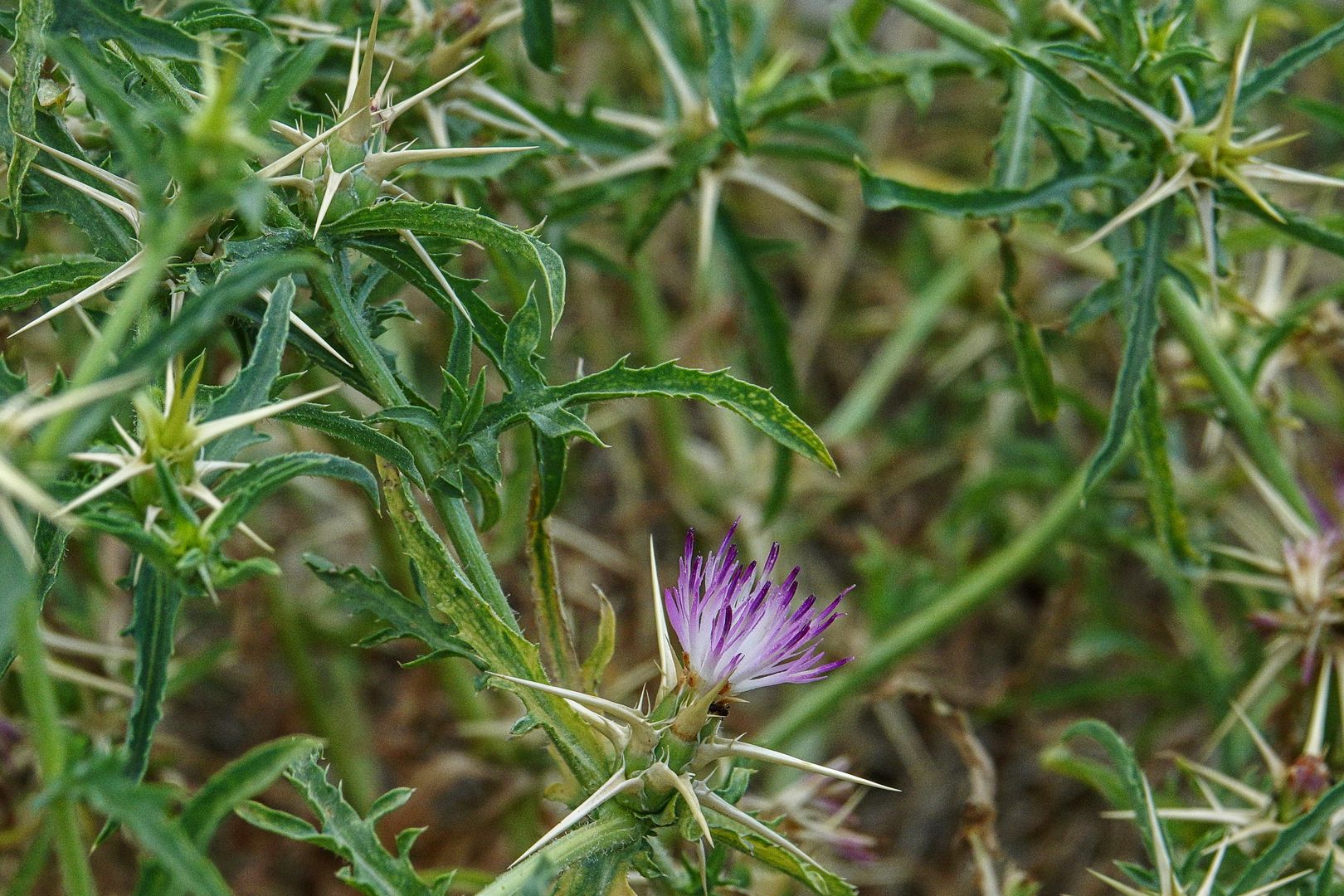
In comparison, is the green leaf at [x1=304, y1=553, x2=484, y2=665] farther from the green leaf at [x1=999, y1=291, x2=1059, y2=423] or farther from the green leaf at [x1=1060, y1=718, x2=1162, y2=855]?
the green leaf at [x1=999, y1=291, x2=1059, y2=423]

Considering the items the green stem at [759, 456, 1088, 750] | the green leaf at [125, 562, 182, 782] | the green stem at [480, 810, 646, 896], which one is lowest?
the green stem at [759, 456, 1088, 750]

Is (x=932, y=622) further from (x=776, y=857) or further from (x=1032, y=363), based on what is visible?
(x=776, y=857)

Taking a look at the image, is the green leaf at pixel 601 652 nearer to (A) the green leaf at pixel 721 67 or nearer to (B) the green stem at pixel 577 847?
(B) the green stem at pixel 577 847

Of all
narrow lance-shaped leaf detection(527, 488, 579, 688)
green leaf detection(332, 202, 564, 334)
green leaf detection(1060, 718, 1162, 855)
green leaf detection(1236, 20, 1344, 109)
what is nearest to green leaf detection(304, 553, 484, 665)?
narrow lance-shaped leaf detection(527, 488, 579, 688)

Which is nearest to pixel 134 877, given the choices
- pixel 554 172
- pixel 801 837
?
pixel 801 837

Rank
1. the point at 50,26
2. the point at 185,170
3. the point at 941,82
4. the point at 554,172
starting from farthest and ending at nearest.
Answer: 1. the point at 941,82
2. the point at 554,172
3. the point at 50,26
4. the point at 185,170

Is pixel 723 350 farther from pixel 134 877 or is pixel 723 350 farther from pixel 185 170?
pixel 185 170

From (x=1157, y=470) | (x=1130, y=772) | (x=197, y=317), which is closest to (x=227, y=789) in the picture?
(x=197, y=317)
